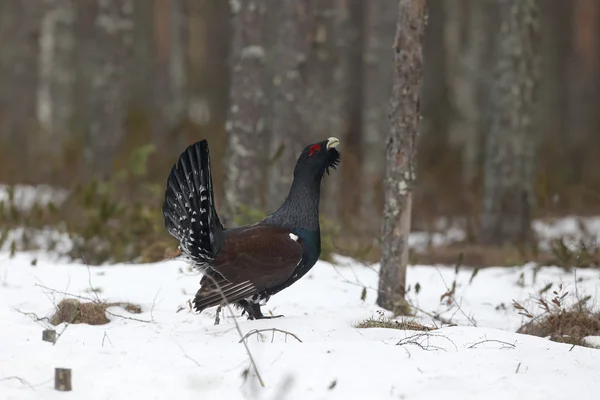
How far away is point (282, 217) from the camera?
19.3 ft

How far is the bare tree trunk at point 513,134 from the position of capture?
33.4 ft

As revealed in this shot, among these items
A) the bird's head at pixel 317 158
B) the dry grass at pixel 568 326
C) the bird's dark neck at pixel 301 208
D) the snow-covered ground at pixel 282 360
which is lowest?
the dry grass at pixel 568 326

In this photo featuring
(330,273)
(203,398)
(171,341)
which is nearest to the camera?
(203,398)

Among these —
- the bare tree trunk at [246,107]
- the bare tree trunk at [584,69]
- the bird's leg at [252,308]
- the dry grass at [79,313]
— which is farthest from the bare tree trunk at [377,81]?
the bare tree trunk at [584,69]

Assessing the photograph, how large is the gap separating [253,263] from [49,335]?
4.59 feet

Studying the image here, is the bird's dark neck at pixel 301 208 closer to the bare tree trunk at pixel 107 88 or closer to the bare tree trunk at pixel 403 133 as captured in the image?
the bare tree trunk at pixel 403 133

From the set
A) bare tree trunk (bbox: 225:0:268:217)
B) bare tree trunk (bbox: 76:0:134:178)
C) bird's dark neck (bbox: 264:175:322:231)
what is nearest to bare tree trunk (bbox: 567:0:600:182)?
bare tree trunk (bbox: 76:0:134:178)

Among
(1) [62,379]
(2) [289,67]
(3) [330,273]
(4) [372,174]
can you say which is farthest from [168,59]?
(1) [62,379]

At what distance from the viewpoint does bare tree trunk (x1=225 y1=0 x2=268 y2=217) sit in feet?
29.6

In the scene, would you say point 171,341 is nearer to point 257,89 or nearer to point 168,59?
point 257,89

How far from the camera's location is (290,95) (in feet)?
31.1

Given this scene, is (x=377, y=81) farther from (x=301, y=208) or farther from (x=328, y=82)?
(x=301, y=208)

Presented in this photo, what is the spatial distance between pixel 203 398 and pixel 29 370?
1.00 metres

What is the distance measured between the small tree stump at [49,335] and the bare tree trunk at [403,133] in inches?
103
